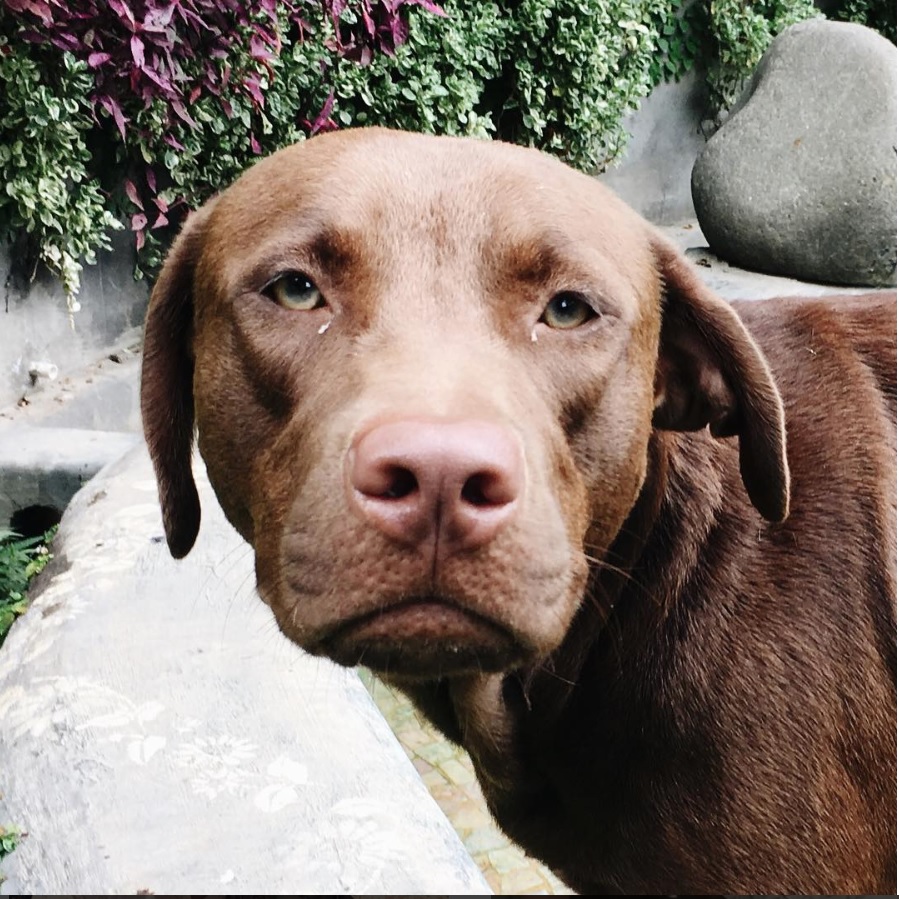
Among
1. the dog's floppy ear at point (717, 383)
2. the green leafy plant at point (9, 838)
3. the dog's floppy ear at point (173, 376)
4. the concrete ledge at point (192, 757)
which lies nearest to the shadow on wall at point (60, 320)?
the concrete ledge at point (192, 757)

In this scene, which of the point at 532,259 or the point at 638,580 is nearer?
the point at 532,259

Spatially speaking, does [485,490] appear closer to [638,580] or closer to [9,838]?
[638,580]

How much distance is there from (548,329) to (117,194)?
175 inches

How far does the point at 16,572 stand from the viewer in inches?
145

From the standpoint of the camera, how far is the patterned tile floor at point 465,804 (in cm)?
347

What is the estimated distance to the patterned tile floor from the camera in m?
3.47

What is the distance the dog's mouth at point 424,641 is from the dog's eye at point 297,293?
26.7 inches

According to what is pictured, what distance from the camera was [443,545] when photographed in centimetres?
151

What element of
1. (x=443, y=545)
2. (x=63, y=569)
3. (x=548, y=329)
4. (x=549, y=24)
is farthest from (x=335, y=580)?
(x=549, y=24)

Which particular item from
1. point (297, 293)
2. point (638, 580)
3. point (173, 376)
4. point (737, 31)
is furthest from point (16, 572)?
point (737, 31)

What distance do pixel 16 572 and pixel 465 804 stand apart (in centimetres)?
191

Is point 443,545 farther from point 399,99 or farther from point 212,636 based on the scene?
point 399,99

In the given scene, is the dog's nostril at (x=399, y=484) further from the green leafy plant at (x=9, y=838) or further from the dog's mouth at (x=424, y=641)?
the green leafy plant at (x=9, y=838)

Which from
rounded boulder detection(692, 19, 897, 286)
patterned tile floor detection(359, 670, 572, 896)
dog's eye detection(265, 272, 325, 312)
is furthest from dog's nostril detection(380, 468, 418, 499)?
rounded boulder detection(692, 19, 897, 286)
